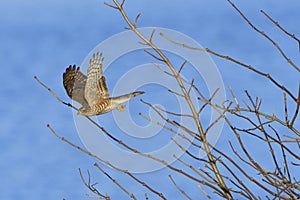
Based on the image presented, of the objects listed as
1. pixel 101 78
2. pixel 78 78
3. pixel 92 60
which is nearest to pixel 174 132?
→ pixel 92 60

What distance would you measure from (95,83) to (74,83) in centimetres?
137

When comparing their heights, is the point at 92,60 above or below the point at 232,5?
above

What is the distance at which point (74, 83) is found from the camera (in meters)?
7.39

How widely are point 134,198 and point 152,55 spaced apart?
36.7 inches

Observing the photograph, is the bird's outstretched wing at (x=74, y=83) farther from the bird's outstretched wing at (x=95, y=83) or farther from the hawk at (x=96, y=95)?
the bird's outstretched wing at (x=95, y=83)

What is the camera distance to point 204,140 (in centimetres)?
316

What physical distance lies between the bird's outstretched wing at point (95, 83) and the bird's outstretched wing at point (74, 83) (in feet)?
0.69

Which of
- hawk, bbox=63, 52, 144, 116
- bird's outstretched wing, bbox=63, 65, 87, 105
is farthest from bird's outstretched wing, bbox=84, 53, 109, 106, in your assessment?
bird's outstretched wing, bbox=63, 65, 87, 105

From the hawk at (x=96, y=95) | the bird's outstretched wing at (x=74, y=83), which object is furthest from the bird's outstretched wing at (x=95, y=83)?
the bird's outstretched wing at (x=74, y=83)

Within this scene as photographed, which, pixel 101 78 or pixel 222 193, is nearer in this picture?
pixel 222 193

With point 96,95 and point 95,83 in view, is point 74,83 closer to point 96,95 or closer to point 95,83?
point 96,95

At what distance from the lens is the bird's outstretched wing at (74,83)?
6.93 m

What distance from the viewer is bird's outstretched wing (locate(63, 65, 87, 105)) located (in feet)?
22.7

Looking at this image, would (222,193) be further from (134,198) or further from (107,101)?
(107,101)
